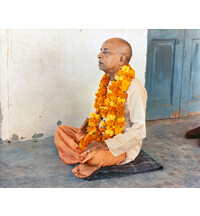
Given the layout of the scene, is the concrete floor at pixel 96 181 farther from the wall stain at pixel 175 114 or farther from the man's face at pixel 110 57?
the man's face at pixel 110 57

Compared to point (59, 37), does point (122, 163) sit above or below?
below

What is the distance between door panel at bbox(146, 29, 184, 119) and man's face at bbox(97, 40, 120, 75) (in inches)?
94.7

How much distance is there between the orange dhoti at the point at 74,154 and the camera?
3533mm

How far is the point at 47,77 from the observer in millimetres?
4820

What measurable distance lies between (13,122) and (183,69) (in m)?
3.59

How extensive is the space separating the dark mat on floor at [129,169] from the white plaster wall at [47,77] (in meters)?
1.56

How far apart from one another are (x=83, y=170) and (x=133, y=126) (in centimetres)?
80

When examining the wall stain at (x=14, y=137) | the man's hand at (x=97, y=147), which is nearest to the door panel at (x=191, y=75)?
the man's hand at (x=97, y=147)

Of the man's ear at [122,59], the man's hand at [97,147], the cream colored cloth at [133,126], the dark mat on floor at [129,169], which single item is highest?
the man's ear at [122,59]

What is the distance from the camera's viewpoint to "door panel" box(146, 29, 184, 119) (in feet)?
19.3

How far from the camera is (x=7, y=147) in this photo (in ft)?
15.2

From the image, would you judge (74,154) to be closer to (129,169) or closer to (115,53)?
(129,169)

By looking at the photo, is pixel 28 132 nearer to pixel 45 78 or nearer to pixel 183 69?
pixel 45 78

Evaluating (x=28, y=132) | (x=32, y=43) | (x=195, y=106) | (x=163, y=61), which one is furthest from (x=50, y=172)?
(x=195, y=106)
